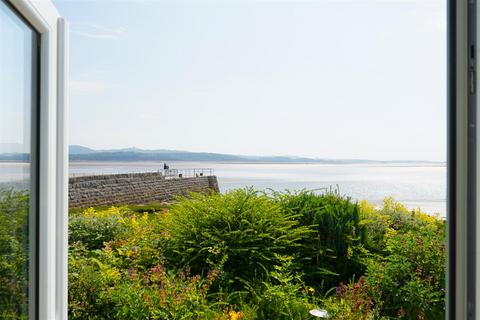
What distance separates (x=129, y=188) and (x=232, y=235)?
1833 mm

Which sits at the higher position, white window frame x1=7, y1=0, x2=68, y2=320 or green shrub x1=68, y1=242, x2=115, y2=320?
white window frame x1=7, y1=0, x2=68, y2=320

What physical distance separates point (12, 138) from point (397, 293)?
2.89 m

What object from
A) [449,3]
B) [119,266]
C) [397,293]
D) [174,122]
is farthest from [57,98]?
[174,122]

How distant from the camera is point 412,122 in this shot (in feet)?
13.5

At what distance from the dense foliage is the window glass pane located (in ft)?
6.29

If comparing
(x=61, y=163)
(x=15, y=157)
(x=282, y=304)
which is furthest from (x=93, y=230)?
(x=15, y=157)

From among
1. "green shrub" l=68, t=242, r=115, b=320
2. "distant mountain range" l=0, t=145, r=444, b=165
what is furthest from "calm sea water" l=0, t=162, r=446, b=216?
"green shrub" l=68, t=242, r=115, b=320

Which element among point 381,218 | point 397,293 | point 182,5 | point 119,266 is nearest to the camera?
point 397,293

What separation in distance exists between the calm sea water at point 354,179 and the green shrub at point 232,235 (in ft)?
0.94

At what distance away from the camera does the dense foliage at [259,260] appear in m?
3.08

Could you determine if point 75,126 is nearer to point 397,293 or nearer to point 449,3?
point 397,293

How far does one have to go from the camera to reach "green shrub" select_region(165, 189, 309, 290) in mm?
3531

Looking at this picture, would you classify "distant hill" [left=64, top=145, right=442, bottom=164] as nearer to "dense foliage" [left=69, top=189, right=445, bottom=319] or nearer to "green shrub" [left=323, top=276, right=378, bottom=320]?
"dense foliage" [left=69, top=189, right=445, bottom=319]

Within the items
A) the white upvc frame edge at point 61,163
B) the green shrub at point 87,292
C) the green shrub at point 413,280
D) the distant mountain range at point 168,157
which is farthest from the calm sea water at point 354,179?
the white upvc frame edge at point 61,163
